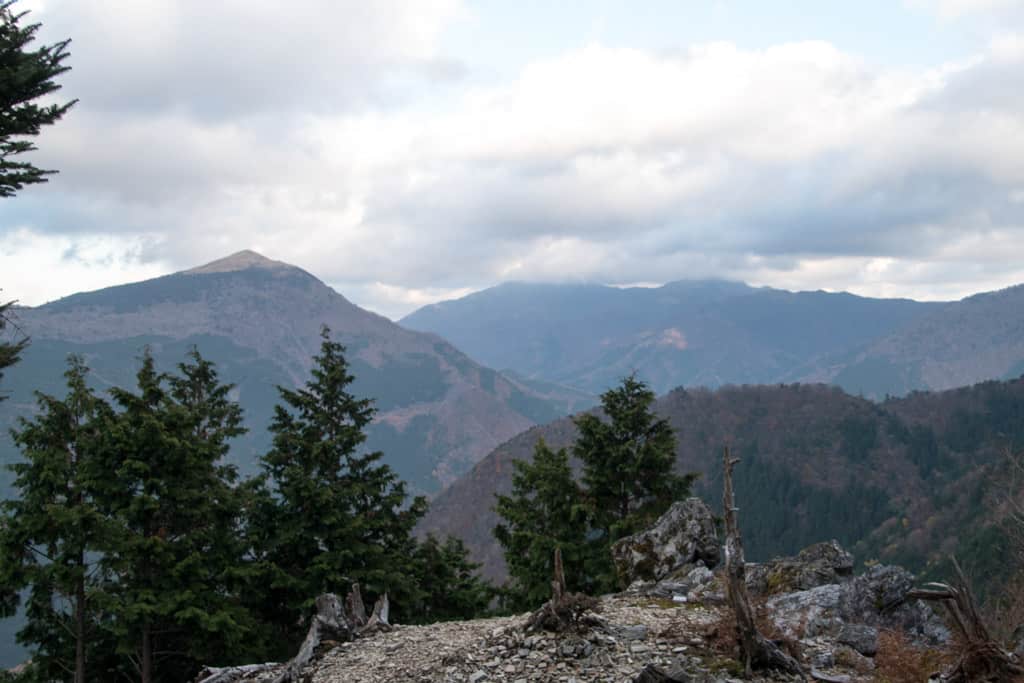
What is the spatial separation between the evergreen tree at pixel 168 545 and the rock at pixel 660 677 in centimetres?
1355

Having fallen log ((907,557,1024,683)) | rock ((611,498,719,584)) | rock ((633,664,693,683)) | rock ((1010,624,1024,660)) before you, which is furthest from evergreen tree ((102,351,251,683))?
rock ((1010,624,1024,660))

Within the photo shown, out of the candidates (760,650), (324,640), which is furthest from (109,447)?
(760,650)

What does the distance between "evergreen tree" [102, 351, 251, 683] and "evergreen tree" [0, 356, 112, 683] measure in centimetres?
62

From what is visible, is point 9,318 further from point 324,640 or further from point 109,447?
point 324,640

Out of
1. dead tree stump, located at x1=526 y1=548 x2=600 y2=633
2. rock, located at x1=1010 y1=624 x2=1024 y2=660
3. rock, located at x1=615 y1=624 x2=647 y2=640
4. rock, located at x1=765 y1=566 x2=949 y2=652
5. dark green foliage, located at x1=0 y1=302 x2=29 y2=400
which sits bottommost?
rock, located at x1=765 y1=566 x2=949 y2=652

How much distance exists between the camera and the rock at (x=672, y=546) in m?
20.2

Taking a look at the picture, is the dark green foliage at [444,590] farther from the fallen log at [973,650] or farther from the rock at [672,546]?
the fallen log at [973,650]

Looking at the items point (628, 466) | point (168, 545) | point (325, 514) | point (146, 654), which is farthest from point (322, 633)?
point (628, 466)

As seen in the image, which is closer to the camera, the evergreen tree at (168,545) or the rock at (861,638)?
the rock at (861,638)

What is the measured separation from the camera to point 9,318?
16.7m

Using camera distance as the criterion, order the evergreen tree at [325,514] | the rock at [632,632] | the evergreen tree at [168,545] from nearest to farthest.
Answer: the rock at [632,632] < the evergreen tree at [168,545] < the evergreen tree at [325,514]

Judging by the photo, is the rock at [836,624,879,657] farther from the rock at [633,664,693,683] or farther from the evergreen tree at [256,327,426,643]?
the evergreen tree at [256,327,426,643]

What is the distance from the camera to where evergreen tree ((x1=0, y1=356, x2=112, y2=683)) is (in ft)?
60.4

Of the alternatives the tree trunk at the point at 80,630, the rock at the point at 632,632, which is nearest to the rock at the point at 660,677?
the rock at the point at 632,632
